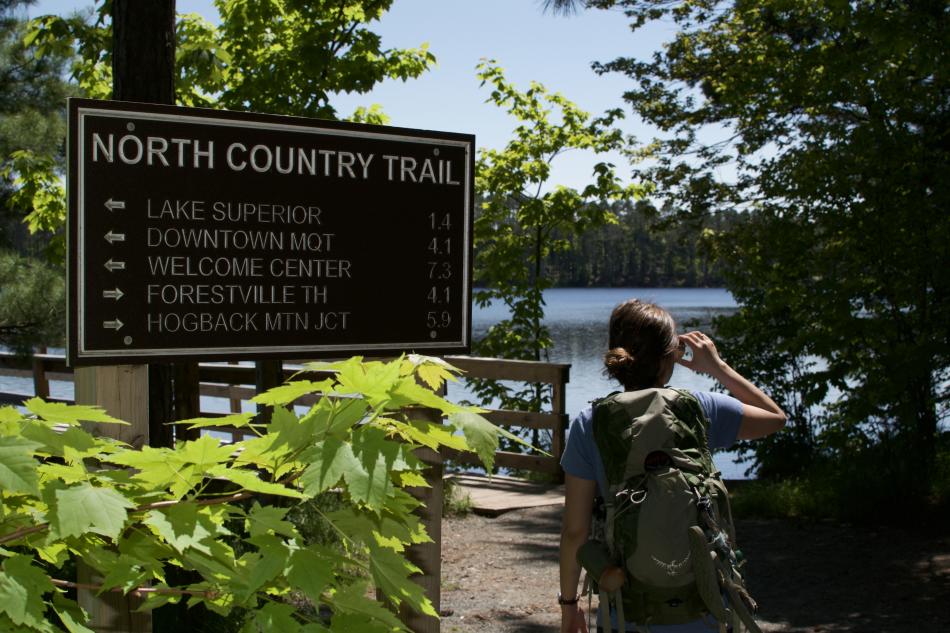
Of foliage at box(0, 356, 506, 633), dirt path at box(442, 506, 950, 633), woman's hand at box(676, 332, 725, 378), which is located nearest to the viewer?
foliage at box(0, 356, 506, 633)

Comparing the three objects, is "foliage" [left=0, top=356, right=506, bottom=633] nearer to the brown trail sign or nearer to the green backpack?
the green backpack

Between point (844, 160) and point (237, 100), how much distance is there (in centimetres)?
583

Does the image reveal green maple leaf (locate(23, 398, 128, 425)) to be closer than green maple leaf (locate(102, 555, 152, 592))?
No

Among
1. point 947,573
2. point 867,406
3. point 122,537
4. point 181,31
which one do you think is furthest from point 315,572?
point 181,31

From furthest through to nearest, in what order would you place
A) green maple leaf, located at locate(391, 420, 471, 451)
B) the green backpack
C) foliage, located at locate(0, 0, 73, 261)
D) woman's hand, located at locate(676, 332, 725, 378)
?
1. foliage, located at locate(0, 0, 73, 261)
2. woman's hand, located at locate(676, 332, 725, 378)
3. the green backpack
4. green maple leaf, located at locate(391, 420, 471, 451)

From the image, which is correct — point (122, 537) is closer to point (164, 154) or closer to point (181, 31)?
point (164, 154)

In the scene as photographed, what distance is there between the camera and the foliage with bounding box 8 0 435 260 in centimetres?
901

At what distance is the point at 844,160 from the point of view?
31.6 feet

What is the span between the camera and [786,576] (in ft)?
22.7

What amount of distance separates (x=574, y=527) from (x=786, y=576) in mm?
4461

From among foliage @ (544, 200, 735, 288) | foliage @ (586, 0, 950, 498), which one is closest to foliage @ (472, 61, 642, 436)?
foliage @ (586, 0, 950, 498)

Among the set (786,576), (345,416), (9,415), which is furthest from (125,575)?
(786,576)

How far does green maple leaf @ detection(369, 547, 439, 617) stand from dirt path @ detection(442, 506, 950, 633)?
4.00 meters

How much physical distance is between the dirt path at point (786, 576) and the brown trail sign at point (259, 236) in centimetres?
292
